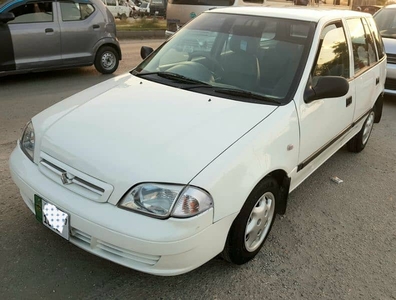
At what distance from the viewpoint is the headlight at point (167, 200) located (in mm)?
2096

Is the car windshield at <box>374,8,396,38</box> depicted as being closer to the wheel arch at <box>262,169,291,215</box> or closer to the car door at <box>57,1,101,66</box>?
the car door at <box>57,1,101,66</box>

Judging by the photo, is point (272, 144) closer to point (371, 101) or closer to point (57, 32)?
point (371, 101)

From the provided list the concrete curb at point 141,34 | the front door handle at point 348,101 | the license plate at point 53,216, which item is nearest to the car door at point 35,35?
the license plate at point 53,216

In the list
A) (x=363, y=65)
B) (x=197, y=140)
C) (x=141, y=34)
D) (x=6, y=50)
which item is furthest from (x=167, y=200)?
(x=141, y=34)

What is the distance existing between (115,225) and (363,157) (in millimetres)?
3623

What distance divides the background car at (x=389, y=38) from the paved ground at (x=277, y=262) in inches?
140

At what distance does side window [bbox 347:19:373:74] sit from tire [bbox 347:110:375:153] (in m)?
0.77

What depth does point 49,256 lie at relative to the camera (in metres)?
2.63

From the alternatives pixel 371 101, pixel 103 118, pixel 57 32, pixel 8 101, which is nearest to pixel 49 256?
pixel 103 118

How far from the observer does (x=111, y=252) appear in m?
2.21

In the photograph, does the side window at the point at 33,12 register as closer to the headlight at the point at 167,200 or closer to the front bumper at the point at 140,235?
the front bumper at the point at 140,235

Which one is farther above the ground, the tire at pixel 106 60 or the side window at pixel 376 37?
the side window at pixel 376 37

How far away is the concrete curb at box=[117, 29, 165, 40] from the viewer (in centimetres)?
1367

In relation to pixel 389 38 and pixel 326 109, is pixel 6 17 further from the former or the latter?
pixel 389 38
